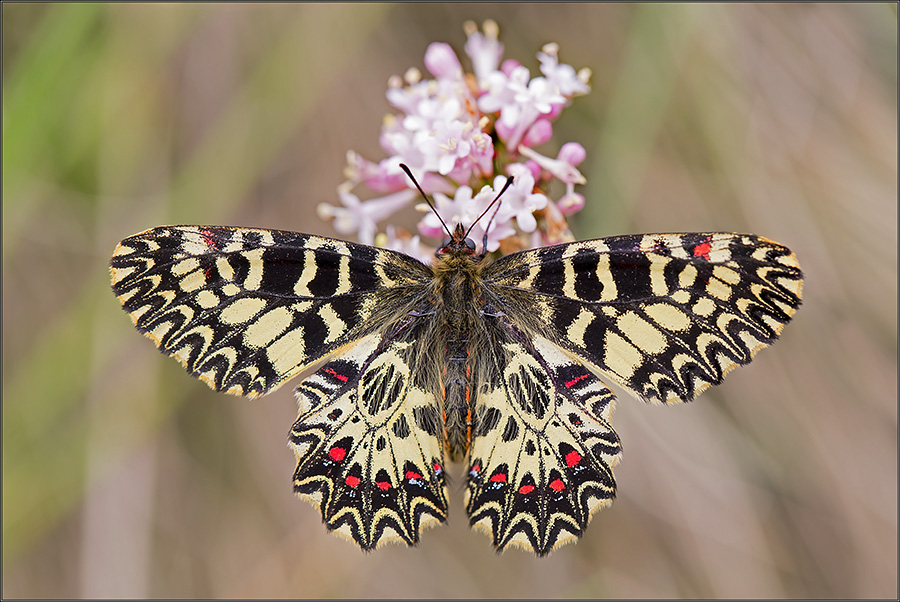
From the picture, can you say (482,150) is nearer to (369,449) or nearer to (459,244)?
(459,244)

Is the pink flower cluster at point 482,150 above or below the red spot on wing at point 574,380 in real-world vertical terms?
above

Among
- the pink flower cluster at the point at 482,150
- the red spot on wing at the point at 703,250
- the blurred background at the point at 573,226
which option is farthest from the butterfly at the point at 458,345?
the blurred background at the point at 573,226

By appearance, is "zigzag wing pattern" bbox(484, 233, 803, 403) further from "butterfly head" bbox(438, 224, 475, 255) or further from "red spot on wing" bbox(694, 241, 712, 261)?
"butterfly head" bbox(438, 224, 475, 255)

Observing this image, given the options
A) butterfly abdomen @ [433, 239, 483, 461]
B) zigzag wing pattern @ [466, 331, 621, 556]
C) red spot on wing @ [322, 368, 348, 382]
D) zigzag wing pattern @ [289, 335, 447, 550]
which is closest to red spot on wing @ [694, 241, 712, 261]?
zigzag wing pattern @ [466, 331, 621, 556]

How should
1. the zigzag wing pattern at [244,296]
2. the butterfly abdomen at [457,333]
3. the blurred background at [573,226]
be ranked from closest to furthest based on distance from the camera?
the zigzag wing pattern at [244,296]
the butterfly abdomen at [457,333]
the blurred background at [573,226]

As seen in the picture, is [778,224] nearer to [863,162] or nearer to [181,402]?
[863,162]

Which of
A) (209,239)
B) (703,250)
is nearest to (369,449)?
(209,239)

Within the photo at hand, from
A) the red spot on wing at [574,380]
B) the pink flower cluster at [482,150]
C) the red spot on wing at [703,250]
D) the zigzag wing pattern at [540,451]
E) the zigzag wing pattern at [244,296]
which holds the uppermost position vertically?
the pink flower cluster at [482,150]

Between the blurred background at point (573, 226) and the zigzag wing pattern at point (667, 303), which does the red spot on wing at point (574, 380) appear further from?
the blurred background at point (573, 226)

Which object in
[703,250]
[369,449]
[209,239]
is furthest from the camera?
[369,449]
